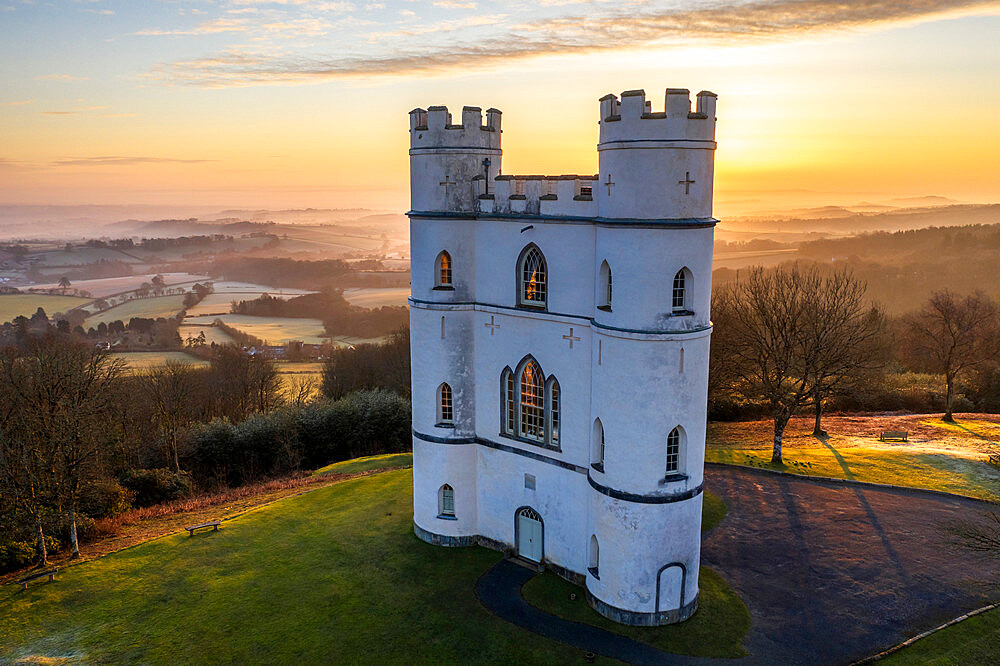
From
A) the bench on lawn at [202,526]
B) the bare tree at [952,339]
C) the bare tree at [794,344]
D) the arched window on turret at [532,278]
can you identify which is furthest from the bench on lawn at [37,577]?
the bare tree at [952,339]

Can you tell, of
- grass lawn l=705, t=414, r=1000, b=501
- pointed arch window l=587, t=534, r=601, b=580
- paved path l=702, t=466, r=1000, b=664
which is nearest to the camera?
paved path l=702, t=466, r=1000, b=664

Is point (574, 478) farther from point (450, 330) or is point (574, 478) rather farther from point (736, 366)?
point (736, 366)

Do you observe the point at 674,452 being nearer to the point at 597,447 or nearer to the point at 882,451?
the point at 597,447

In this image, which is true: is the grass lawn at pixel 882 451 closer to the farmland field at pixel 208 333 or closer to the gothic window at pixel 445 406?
the gothic window at pixel 445 406

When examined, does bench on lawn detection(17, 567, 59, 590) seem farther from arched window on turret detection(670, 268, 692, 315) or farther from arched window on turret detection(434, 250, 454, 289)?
arched window on turret detection(670, 268, 692, 315)

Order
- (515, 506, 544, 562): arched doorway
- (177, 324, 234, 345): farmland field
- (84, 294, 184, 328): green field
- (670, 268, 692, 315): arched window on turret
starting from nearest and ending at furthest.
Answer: (670, 268, 692, 315): arched window on turret < (515, 506, 544, 562): arched doorway < (177, 324, 234, 345): farmland field < (84, 294, 184, 328): green field

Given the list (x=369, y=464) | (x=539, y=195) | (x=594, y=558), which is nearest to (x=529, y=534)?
(x=594, y=558)

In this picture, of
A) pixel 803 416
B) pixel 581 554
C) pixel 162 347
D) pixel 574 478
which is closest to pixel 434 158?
pixel 574 478

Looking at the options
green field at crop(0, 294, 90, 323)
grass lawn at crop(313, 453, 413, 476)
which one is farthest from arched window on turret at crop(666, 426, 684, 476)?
green field at crop(0, 294, 90, 323)
